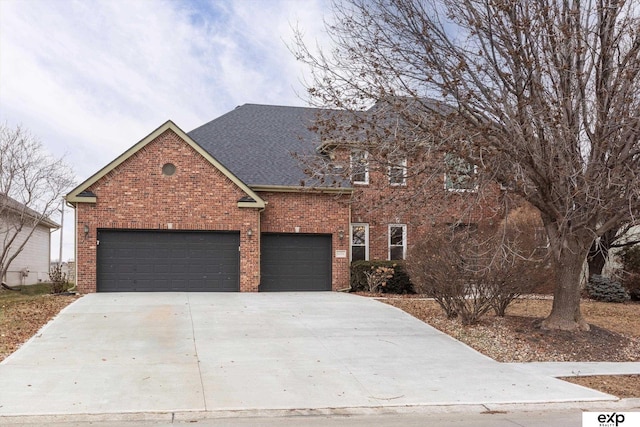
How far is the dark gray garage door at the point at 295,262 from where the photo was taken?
68.7 feet

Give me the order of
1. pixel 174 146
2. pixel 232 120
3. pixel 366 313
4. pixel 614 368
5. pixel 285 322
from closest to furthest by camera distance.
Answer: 1. pixel 614 368
2. pixel 285 322
3. pixel 366 313
4. pixel 174 146
5. pixel 232 120

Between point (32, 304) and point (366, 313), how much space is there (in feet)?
28.7

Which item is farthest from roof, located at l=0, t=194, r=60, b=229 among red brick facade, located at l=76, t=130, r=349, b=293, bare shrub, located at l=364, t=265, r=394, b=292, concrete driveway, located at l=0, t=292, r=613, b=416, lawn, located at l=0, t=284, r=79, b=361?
bare shrub, located at l=364, t=265, r=394, b=292

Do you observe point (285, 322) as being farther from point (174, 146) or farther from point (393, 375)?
point (174, 146)

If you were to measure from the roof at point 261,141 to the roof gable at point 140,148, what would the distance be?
109 centimetres

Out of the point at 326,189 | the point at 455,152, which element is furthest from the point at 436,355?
the point at 326,189

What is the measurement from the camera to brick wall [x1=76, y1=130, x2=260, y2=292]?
742 inches

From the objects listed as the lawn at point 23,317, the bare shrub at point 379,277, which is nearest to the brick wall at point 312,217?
the bare shrub at point 379,277

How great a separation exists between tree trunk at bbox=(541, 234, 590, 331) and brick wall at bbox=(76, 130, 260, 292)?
10199 mm

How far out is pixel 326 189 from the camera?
20.2 metres

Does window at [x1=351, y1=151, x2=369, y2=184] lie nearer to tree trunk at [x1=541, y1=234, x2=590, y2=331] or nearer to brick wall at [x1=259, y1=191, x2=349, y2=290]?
tree trunk at [x1=541, y1=234, x2=590, y2=331]

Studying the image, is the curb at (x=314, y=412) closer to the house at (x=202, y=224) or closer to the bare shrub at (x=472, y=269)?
the bare shrub at (x=472, y=269)

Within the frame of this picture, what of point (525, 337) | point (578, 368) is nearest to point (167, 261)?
point (525, 337)

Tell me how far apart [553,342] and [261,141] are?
48.2 ft
